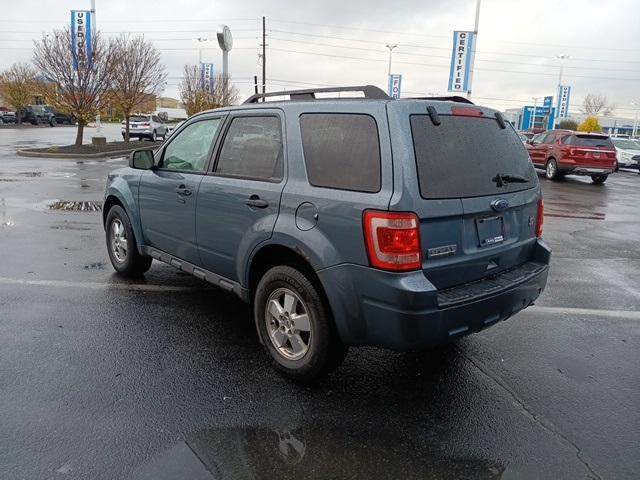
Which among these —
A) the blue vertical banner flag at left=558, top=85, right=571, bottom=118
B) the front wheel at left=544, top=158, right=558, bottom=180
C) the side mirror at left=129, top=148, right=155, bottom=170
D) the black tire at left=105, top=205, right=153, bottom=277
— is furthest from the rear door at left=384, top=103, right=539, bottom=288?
the blue vertical banner flag at left=558, top=85, right=571, bottom=118

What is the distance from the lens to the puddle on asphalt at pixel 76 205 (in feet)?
32.6

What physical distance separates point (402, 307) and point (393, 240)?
381 mm

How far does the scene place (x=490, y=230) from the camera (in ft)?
11.7

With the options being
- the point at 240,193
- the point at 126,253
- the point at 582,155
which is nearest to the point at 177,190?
the point at 240,193

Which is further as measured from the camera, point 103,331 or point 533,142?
point 533,142

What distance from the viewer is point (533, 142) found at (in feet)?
A: 72.2

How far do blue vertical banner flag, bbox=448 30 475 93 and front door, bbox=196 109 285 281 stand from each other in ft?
95.4

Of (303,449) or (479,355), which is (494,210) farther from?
(303,449)

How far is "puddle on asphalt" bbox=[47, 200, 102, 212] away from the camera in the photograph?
9938mm

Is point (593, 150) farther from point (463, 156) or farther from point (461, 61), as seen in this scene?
point (463, 156)

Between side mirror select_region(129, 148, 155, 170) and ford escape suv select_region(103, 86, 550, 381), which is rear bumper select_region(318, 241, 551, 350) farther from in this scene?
side mirror select_region(129, 148, 155, 170)

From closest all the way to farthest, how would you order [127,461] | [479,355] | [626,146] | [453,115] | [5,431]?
[127,461] < [5,431] < [453,115] < [479,355] < [626,146]

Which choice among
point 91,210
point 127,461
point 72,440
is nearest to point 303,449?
point 127,461

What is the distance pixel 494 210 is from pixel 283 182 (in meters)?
1.42
